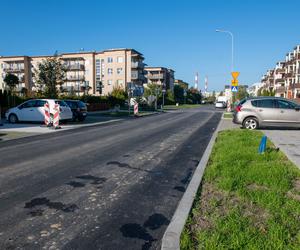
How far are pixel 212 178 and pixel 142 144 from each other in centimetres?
504

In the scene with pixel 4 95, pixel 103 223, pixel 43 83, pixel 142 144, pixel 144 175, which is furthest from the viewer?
pixel 43 83

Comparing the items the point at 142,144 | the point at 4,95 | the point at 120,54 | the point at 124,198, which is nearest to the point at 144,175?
the point at 124,198

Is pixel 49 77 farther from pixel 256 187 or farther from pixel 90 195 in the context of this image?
pixel 256 187

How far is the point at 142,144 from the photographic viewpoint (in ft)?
34.0

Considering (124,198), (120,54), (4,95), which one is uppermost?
(120,54)

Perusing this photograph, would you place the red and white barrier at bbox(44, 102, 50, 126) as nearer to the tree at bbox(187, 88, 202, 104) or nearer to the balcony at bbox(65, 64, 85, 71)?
the balcony at bbox(65, 64, 85, 71)

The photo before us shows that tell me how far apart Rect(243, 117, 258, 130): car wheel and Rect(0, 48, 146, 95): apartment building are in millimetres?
51992

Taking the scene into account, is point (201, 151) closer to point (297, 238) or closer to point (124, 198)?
point (124, 198)

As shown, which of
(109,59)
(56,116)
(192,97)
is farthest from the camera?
(192,97)

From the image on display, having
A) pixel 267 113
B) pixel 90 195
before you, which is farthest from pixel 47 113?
pixel 90 195

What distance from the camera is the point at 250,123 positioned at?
47.4 ft

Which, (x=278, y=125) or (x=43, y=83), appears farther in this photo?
(x=43, y=83)

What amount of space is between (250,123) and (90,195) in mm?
11658

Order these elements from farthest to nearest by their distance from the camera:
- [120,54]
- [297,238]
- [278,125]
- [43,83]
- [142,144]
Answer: [120,54]
[43,83]
[278,125]
[142,144]
[297,238]
